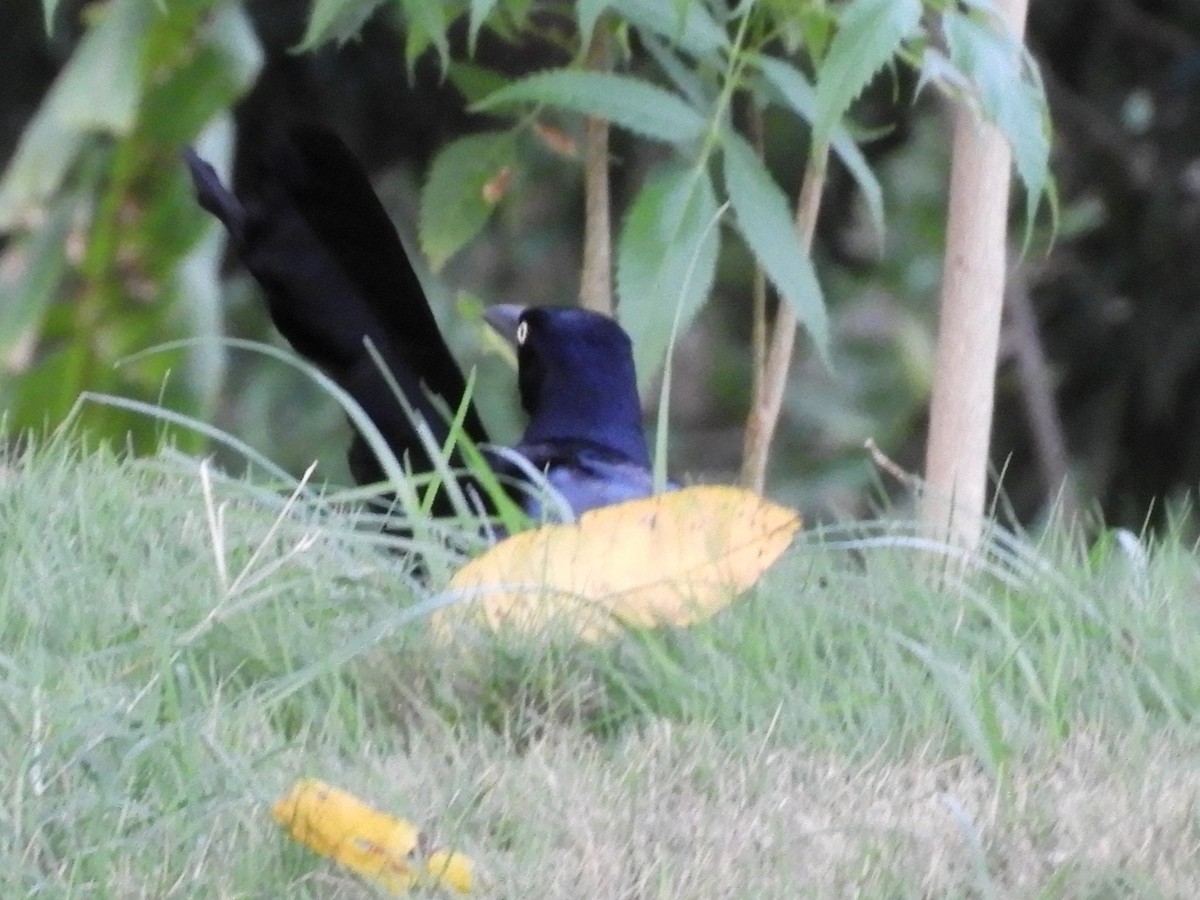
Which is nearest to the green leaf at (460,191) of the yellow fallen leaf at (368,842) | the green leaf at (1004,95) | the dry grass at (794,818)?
the green leaf at (1004,95)

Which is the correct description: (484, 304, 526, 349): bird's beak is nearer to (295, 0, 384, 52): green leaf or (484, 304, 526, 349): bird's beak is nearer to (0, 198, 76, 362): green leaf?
(295, 0, 384, 52): green leaf

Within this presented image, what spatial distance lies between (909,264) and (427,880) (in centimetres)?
240

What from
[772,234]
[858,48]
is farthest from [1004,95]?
[772,234]

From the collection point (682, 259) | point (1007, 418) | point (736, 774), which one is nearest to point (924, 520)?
point (682, 259)

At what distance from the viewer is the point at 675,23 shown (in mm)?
1578

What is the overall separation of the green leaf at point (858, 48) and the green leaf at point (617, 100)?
0.98ft

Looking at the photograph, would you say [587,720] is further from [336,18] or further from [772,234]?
[336,18]

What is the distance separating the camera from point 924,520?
1570 mm

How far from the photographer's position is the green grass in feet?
3.16

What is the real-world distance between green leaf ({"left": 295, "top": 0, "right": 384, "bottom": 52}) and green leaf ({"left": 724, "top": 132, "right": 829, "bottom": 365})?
367 mm

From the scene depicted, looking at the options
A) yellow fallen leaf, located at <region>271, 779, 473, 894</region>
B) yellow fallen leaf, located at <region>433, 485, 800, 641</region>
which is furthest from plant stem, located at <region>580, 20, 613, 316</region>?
yellow fallen leaf, located at <region>271, 779, 473, 894</region>

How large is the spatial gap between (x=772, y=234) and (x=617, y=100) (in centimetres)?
18

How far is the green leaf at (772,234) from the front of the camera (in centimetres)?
159

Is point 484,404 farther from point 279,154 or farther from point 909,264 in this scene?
point 279,154
